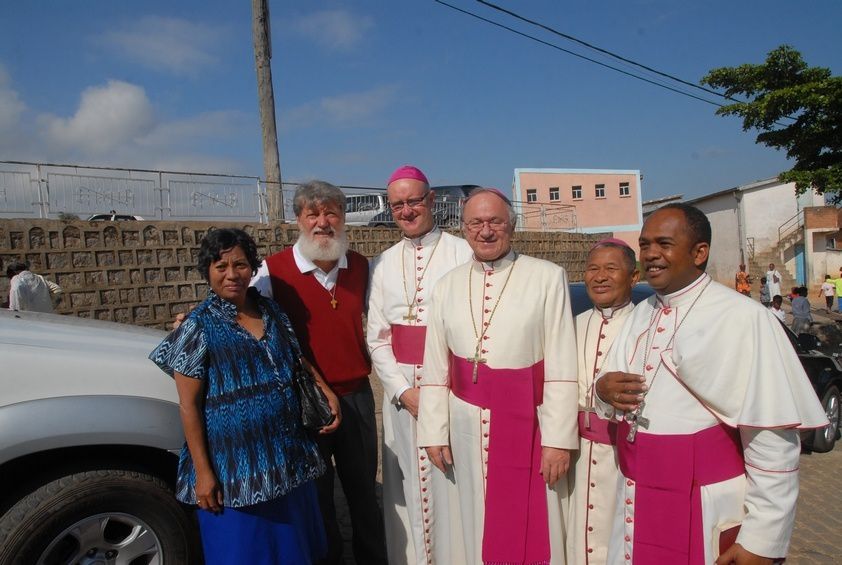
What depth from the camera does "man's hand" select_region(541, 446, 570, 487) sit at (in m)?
2.37

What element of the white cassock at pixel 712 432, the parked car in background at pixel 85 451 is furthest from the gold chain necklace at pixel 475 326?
the parked car in background at pixel 85 451

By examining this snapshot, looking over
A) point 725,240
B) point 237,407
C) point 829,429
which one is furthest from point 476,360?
point 725,240

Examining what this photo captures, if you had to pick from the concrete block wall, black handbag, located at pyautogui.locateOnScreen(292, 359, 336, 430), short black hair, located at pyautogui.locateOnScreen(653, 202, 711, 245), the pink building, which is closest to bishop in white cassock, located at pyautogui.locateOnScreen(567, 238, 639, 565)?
short black hair, located at pyautogui.locateOnScreen(653, 202, 711, 245)

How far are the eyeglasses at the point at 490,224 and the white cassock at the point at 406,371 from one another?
48 cm

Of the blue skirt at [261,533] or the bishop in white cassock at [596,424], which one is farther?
the bishop in white cassock at [596,424]

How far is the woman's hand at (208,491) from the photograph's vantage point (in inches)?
86.7

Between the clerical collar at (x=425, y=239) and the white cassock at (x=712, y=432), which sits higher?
the clerical collar at (x=425, y=239)

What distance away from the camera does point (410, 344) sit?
3080mm

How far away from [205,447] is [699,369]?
1.83 metres

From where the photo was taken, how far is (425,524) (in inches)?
116

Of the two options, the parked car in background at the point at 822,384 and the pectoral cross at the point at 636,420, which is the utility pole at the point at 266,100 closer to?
the parked car in background at the point at 822,384

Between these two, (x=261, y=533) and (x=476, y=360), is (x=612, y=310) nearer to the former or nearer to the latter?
(x=476, y=360)

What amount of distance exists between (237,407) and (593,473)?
1500 mm

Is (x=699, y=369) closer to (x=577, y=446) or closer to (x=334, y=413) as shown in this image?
(x=577, y=446)
